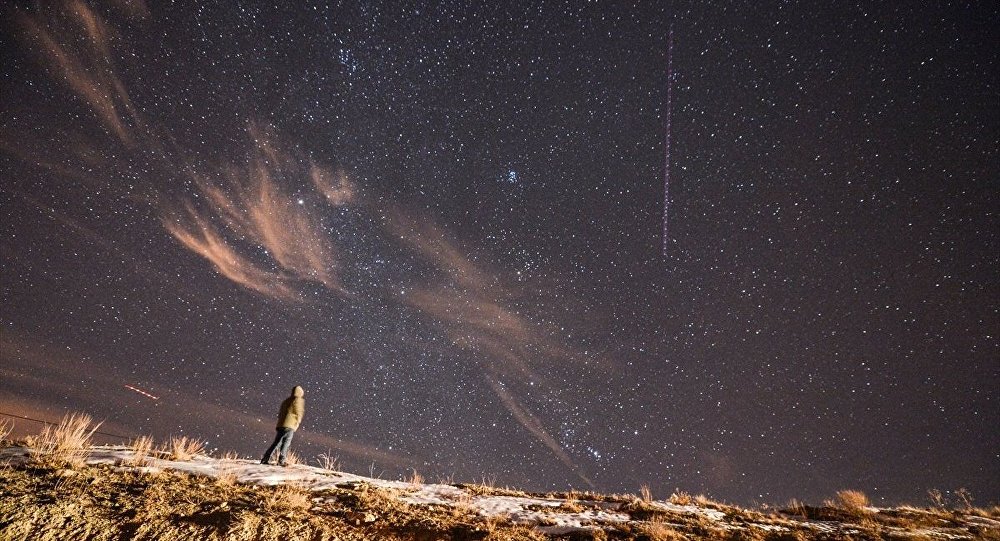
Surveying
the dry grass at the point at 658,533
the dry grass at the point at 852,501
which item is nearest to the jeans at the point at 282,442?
the dry grass at the point at 658,533

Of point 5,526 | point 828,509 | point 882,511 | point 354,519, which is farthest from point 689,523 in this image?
point 5,526

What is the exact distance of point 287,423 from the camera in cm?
855

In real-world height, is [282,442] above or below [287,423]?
below

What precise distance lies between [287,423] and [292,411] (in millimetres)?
260

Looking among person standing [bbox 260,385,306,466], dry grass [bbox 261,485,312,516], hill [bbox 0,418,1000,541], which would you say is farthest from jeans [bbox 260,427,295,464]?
dry grass [bbox 261,485,312,516]

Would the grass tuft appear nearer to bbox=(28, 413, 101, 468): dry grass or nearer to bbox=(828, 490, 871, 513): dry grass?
bbox=(828, 490, 871, 513): dry grass

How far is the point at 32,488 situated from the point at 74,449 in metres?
2.01

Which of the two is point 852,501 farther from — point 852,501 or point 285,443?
point 285,443

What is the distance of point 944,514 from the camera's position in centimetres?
777

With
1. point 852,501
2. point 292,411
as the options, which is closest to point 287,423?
point 292,411

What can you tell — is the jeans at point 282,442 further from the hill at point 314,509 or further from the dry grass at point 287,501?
the dry grass at point 287,501

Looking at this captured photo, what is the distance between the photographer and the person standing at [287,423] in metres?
8.17

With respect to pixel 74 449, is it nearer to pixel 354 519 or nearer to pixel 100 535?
pixel 100 535

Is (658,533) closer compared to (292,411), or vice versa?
(658,533)
